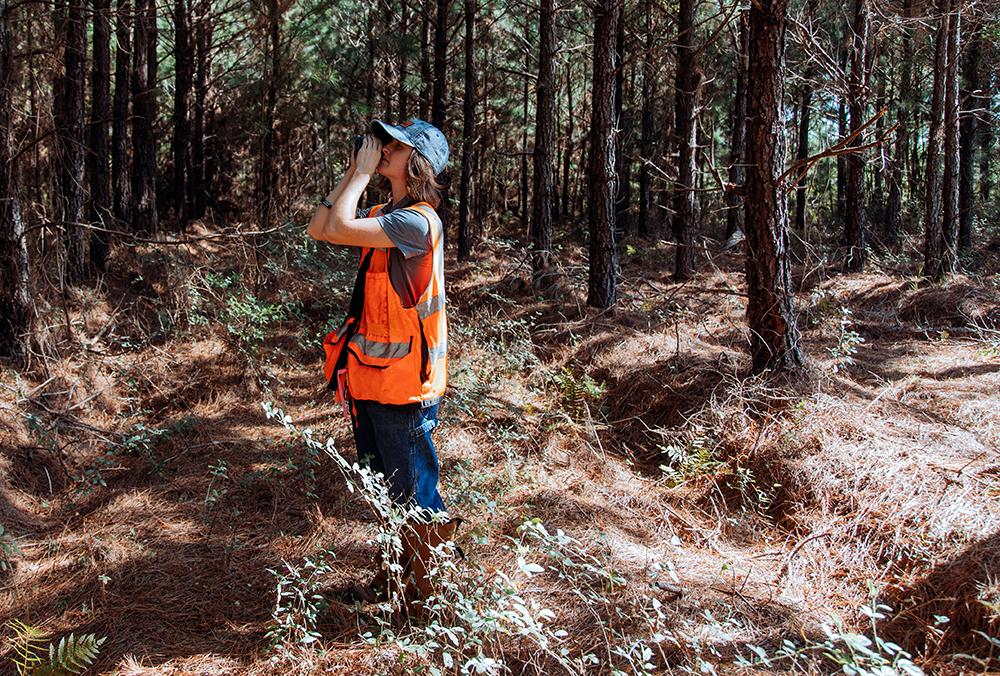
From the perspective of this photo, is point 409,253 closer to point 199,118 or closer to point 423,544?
point 423,544

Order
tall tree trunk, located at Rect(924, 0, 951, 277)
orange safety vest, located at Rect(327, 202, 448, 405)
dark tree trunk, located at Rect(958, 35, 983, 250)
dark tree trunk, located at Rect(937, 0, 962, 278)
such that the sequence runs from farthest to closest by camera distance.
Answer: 1. dark tree trunk, located at Rect(958, 35, 983, 250)
2. tall tree trunk, located at Rect(924, 0, 951, 277)
3. dark tree trunk, located at Rect(937, 0, 962, 278)
4. orange safety vest, located at Rect(327, 202, 448, 405)

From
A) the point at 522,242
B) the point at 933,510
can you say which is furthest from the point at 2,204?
the point at 522,242

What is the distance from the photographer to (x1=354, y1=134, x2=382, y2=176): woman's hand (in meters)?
2.82

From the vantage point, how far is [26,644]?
270 cm

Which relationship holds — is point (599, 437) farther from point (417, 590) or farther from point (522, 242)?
point (522, 242)

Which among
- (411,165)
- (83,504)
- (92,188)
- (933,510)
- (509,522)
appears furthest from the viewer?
(92,188)

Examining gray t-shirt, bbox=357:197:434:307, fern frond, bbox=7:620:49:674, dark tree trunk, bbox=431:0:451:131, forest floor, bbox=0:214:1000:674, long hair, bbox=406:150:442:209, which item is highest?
dark tree trunk, bbox=431:0:451:131

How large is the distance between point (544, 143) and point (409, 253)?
26.7 feet

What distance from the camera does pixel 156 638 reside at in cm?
304

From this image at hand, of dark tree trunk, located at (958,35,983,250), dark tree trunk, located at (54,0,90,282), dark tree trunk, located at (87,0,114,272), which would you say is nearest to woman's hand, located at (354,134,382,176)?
dark tree trunk, located at (54,0,90,282)

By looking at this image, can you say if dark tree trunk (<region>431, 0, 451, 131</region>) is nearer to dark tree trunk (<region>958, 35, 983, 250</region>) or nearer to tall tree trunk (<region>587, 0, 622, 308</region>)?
tall tree trunk (<region>587, 0, 622, 308</region>)

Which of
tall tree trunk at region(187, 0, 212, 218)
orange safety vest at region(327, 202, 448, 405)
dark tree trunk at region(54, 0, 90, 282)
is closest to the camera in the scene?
orange safety vest at region(327, 202, 448, 405)

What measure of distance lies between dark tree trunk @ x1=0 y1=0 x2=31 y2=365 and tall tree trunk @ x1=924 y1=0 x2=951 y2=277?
1127 centimetres

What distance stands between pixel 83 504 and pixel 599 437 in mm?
3510
